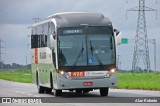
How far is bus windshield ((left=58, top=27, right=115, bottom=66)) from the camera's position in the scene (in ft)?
98.4

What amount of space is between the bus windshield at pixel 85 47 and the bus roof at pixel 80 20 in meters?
0.27

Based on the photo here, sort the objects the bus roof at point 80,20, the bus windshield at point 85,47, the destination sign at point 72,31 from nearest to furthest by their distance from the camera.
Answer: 1. the bus windshield at point 85,47
2. the destination sign at point 72,31
3. the bus roof at point 80,20

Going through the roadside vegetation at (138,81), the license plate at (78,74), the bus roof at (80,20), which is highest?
the bus roof at (80,20)

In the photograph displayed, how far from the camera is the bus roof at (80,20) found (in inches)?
1201

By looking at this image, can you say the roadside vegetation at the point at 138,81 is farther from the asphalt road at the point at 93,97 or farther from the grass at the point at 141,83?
the asphalt road at the point at 93,97

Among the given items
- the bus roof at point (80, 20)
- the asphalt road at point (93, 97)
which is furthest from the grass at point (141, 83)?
the bus roof at point (80, 20)

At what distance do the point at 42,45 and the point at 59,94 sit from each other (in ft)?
12.6

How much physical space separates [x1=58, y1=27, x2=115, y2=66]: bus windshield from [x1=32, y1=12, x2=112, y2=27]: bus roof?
27 centimetres

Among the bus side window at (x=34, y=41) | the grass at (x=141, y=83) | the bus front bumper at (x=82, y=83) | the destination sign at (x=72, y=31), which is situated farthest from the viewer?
the grass at (x=141, y=83)

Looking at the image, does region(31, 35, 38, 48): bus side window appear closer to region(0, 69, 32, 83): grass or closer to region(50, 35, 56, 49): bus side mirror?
region(50, 35, 56, 49): bus side mirror

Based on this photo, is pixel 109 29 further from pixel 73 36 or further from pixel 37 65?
pixel 37 65

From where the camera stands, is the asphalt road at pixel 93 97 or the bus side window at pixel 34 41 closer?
the asphalt road at pixel 93 97

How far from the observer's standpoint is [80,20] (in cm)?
3072

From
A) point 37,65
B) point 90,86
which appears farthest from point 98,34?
point 37,65
